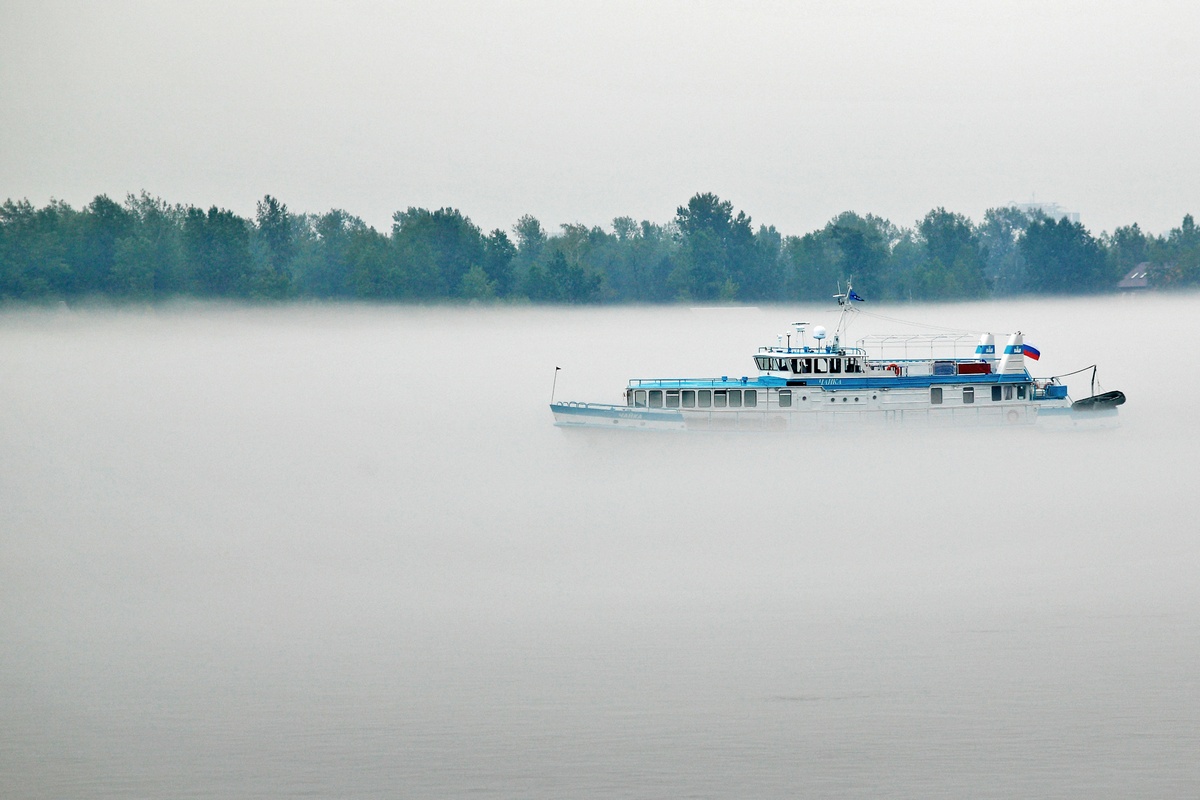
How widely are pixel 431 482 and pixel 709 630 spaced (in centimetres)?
1778

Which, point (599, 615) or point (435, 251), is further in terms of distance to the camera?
point (435, 251)

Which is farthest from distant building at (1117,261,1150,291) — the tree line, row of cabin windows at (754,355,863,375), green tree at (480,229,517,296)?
row of cabin windows at (754,355,863,375)

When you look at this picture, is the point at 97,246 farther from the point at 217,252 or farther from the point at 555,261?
the point at 555,261

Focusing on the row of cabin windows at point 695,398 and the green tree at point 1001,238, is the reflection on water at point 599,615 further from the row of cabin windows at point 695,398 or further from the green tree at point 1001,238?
the green tree at point 1001,238

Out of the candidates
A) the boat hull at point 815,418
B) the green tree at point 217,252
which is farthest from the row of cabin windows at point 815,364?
the green tree at point 217,252

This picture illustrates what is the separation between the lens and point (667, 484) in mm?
36500

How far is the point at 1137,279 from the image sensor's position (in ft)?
445

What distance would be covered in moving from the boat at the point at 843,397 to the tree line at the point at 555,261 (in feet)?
256

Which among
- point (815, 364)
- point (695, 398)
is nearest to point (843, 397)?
point (815, 364)

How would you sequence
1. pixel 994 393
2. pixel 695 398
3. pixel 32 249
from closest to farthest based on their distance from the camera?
pixel 695 398
pixel 994 393
pixel 32 249

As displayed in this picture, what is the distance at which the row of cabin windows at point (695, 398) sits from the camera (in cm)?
4553

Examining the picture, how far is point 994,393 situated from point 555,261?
82.8 meters

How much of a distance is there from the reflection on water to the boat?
1.32 meters

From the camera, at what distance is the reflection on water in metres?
16.3
